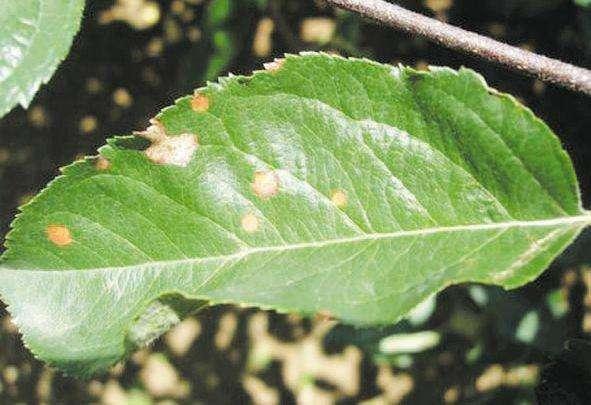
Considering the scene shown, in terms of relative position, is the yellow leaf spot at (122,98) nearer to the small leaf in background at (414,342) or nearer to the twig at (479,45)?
the small leaf in background at (414,342)

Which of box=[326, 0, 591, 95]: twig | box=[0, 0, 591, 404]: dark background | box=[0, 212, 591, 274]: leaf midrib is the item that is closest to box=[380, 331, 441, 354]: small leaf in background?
box=[0, 0, 591, 404]: dark background

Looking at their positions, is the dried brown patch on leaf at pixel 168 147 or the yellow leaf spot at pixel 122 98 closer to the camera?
the dried brown patch on leaf at pixel 168 147

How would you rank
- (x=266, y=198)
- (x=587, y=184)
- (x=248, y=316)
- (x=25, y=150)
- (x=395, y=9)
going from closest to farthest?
(x=395, y=9)
(x=266, y=198)
(x=587, y=184)
(x=248, y=316)
(x=25, y=150)

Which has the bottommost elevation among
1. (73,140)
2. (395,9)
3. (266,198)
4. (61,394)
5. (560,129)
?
(61,394)

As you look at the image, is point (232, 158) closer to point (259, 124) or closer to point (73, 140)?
point (259, 124)

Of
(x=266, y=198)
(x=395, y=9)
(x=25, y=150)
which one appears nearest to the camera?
(x=395, y=9)

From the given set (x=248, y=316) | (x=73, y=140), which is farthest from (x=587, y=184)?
(x=73, y=140)

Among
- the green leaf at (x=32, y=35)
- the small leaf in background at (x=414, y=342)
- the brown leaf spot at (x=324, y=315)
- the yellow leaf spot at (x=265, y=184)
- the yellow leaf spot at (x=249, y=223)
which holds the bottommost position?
the small leaf in background at (x=414, y=342)

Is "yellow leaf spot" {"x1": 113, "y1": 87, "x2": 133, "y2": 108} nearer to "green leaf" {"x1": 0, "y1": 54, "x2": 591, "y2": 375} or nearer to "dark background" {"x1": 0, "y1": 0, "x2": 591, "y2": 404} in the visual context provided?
"dark background" {"x1": 0, "y1": 0, "x2": 591, "y2": 404}

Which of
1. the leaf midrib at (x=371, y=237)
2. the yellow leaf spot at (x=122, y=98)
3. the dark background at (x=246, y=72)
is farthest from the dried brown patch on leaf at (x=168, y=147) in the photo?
the yellow leaf spot at (x=122, y=98)
